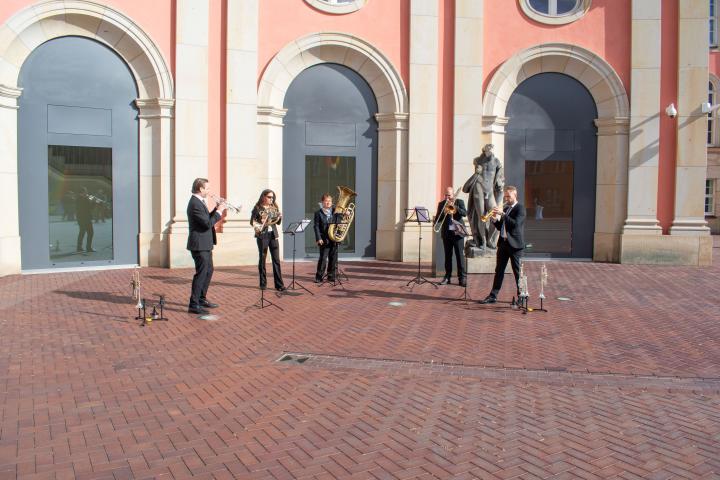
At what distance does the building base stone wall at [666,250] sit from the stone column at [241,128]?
9251 millimetres

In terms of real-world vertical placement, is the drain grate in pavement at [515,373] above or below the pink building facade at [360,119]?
below

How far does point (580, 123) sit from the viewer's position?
52.6 feet

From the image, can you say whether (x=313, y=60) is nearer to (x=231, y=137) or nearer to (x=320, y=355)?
(x=231, y=137)

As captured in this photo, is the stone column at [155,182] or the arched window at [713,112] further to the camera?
the arched window at [713,112]

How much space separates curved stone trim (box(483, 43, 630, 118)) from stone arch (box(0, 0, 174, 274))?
7919 millimetres

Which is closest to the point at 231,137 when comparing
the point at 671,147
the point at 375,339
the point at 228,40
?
the point at 228,40

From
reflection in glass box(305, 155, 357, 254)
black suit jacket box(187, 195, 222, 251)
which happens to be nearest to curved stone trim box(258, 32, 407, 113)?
reflection in glass box(305, 155, 357, 254)

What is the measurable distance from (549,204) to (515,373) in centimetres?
1131

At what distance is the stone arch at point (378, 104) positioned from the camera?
579 inches

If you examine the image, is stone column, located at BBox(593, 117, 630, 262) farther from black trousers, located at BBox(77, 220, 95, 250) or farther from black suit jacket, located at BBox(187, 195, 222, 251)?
black trousers, located at BBox(77, 220, 95, 250)

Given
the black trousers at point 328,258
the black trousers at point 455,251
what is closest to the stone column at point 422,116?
the black trousers at point 455,251

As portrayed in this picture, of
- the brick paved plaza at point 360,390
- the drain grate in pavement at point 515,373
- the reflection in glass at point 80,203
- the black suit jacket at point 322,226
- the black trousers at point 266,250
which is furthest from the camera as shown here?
the reflection in glass at point 80,203

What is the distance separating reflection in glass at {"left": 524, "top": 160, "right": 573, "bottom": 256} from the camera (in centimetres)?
1630

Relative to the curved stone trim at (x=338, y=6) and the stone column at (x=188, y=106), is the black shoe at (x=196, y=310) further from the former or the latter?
the curved stone trim at (x=338, y=6)
